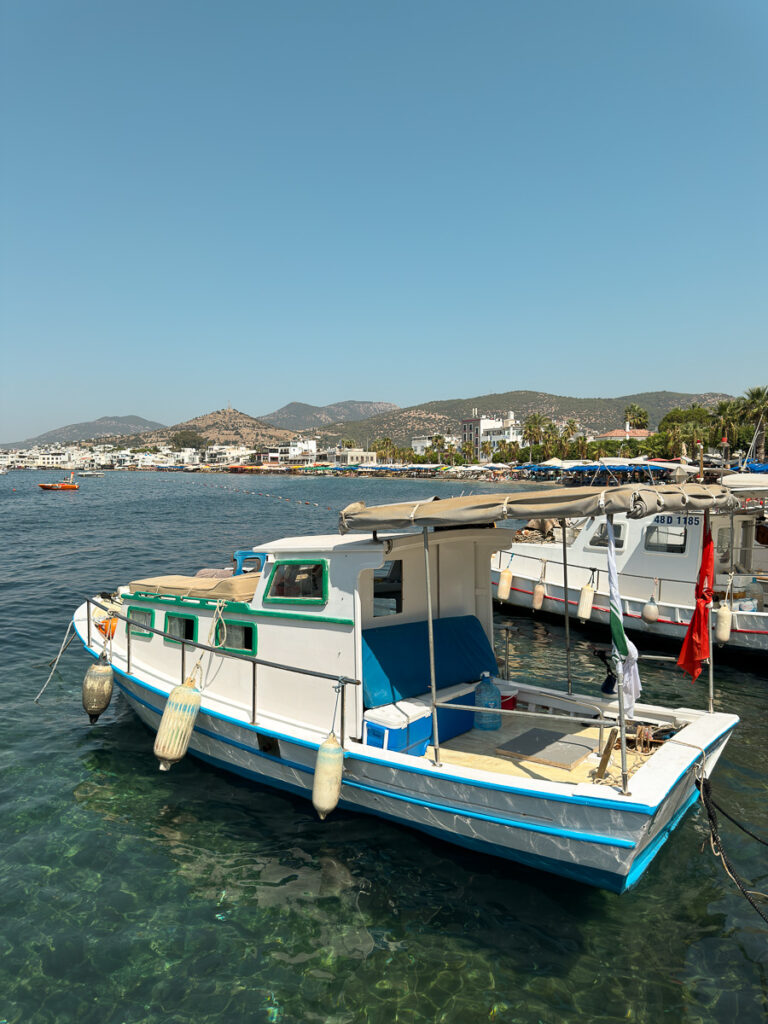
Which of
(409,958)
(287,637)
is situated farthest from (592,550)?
(409,958)

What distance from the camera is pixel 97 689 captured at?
36.0 ft

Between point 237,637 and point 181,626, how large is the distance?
1.67m

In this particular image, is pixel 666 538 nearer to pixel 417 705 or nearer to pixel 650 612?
pixel 650 612

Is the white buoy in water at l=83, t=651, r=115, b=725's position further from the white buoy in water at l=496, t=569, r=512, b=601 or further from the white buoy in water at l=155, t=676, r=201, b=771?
the white buoy in water at l=496, t=569, r=512, b=601

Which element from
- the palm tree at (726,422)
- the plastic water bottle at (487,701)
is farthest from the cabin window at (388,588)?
the palm tree at (726,422)

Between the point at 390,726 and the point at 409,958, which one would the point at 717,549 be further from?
the point at 409,958

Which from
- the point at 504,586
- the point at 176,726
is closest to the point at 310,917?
the point at 176,726

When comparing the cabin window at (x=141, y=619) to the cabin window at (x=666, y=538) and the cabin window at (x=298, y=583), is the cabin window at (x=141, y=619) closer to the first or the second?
the cabin window at (x=298, y=583)

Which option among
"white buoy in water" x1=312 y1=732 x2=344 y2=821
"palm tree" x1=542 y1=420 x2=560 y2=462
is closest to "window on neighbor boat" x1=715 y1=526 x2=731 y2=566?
"white buoy in water" x1=312 y1=732 x2=344 y2=821

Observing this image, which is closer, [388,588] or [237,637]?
[388,588]

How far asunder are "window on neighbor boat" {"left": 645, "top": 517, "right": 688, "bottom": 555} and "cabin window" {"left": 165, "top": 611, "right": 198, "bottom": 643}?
12785mm

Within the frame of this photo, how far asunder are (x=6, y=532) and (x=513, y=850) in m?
47.1

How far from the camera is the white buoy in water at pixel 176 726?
895 centimetres

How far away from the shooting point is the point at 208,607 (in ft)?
33.1
